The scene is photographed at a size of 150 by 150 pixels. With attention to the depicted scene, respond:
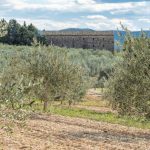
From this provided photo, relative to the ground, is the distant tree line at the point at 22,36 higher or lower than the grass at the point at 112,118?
higher

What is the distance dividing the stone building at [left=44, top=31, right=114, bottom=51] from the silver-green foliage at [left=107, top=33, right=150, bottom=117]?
534 feet

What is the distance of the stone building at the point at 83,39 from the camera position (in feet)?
616

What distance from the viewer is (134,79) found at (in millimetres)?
22172

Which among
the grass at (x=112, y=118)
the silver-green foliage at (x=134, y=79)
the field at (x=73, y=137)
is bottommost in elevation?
the grass at (x=112, y=118)

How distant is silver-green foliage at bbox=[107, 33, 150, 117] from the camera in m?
21.8

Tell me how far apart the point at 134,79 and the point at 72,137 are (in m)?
4.19

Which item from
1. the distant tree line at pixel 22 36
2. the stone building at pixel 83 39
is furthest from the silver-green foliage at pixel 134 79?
the stone building at pixel 83 39

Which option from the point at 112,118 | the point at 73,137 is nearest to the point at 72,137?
the point at 73,137

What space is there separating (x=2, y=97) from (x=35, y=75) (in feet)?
82.1

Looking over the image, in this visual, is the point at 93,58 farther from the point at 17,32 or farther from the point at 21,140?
the point at 21,140

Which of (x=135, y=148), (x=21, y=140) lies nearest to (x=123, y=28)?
(x=135, y=148)

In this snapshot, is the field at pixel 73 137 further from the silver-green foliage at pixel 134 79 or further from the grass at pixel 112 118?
the silver-green foliage at pixel 134 79

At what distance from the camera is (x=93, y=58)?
13738 centimetres

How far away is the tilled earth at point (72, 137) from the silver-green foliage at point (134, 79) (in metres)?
1.69
